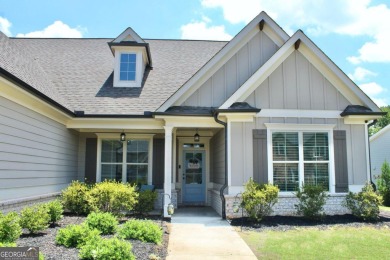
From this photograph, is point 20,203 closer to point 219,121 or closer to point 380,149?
point 219,121

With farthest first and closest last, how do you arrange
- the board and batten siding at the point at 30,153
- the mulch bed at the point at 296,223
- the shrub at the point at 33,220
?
the mulch bed at the point at 296,223
the board and batten siding at the point at 30,153
the shrub at the point at 33,220

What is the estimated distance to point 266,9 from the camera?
38.1 ft

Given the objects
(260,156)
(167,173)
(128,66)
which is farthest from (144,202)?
(128,66)

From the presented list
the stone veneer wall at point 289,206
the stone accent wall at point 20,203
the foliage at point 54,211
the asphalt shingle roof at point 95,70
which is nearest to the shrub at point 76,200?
the stone accent wall at point 20,203

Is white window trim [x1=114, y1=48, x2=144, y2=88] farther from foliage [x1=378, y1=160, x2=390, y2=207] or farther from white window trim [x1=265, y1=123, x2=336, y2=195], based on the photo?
foliage [x1=378, y1=160, x2=390, y2=207]

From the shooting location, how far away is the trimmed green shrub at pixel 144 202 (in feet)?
31.9

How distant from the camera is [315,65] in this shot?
10.2 metres

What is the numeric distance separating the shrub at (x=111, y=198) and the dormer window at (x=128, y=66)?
4.93 meters

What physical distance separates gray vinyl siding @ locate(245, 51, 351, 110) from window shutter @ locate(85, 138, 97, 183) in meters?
5.83

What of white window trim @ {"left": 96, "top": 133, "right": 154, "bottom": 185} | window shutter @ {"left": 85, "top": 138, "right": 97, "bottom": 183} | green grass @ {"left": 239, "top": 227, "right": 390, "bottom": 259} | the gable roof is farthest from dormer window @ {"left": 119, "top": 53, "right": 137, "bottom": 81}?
green grass @ {"left": 239, "top": 227, "right": 390, "bottom": 259}

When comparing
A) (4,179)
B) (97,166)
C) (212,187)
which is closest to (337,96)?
(212,187)

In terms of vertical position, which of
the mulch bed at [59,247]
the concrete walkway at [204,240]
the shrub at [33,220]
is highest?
the shrub at [33,220]

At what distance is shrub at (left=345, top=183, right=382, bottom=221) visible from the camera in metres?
9.15

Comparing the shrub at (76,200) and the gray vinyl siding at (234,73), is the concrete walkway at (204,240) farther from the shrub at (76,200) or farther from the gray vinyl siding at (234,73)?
the gray vinyl siding at (234,73)
